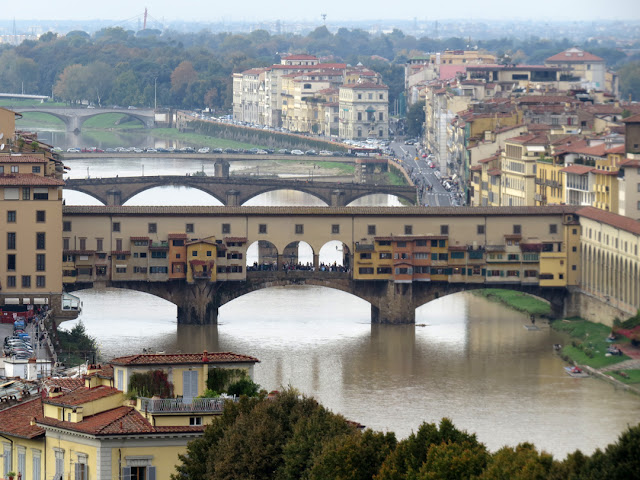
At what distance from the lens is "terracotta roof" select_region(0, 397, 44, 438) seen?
1086 inches

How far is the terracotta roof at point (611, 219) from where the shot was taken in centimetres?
6022

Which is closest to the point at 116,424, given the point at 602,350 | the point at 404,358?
the point at 404,358

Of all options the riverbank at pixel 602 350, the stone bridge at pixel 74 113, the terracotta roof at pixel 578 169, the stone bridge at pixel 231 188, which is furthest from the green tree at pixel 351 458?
the stone bridge at pixel 74 113

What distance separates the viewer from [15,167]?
60.0m

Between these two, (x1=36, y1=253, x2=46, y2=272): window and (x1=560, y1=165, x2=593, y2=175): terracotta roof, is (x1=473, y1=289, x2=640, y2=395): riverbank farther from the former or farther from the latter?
(x1=36, y1=253, x2=46, y2=272): window

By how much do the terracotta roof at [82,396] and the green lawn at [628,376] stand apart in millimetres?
25188

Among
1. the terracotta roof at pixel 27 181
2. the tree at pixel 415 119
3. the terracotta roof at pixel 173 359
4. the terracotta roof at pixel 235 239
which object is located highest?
the tree at pixel 415 119

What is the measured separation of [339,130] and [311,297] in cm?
7206

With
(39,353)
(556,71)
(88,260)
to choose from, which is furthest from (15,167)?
(556,71)

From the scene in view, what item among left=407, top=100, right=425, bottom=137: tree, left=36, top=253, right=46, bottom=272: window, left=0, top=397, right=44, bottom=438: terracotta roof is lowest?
left=0, top=397, right=44, bottom=438: terracotta roof

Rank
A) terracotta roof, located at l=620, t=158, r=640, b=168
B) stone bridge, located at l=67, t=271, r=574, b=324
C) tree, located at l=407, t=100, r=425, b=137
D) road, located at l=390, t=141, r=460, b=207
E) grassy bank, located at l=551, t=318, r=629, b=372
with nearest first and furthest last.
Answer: grassy bank, located at l=551, t=318, r=629, b=372
stone bridge, located at l=67, t=271, r=574, b=324
terracotta roof, located at l=620, t=158, r=640, b=168
road, located at l=390, t=141, r=460, b=207
tree, located at l=407, t=100, r=425, b=137

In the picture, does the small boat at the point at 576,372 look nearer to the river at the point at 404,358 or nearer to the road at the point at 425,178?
the river at the point at 404,358

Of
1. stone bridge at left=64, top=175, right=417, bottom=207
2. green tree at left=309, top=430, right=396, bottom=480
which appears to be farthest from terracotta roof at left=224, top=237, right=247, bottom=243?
green tree at left=309, top=430, right=396, bottom=480

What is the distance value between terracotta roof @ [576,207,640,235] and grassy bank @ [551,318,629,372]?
278 cm
